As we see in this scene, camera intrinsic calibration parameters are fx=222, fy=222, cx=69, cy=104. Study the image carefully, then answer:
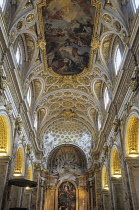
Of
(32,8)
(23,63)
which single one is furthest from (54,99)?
(32,8)

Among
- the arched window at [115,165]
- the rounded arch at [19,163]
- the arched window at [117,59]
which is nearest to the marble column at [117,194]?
the arched window at [115,165]

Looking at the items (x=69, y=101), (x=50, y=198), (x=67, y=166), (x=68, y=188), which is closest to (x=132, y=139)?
(x=69, y=101)

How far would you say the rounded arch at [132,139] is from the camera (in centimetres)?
1204

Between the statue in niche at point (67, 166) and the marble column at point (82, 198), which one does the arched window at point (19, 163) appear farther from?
the marble column at point (82, 198)

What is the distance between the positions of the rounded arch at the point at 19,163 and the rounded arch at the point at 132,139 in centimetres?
731

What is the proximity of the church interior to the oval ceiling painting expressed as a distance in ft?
0.22

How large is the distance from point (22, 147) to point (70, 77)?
24.0 feet

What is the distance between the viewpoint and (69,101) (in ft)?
74.8

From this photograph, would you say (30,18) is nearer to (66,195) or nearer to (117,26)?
(117,26)

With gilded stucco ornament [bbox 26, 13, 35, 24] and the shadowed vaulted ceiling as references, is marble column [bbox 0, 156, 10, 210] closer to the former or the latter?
the shadowed vaulted ceiling

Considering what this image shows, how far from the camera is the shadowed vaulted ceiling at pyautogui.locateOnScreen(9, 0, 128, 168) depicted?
13.5 meters

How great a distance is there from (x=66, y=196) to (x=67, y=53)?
47.8 ft

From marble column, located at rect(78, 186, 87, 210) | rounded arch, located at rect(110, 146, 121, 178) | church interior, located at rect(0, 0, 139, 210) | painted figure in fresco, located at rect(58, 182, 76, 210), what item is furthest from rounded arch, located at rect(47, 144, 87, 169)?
rounded arch, located at rect(110, 146, 121, 178)

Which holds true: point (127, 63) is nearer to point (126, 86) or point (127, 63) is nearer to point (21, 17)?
point (126, 86)
